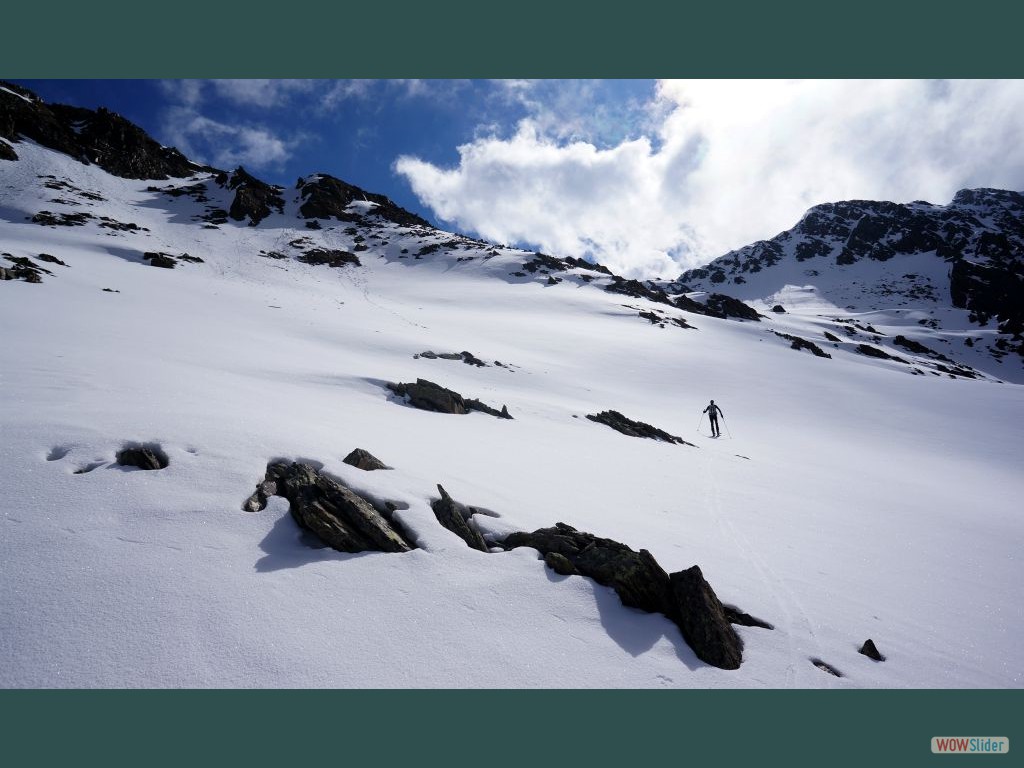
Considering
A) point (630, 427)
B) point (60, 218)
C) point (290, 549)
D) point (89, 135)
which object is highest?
point (89, 135)

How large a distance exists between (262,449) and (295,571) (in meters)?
2.56

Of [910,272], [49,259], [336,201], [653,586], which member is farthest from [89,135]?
[910,272]

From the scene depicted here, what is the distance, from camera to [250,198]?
7362cm

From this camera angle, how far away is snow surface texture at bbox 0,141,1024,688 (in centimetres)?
356

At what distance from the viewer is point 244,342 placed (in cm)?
1775

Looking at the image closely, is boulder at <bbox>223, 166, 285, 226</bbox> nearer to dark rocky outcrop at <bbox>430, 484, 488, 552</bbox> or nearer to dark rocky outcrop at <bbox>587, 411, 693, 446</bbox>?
dark rocky outcrop at <bbox>587, 411, 693, 446</bbox>

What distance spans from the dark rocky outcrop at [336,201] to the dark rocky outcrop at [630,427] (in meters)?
82.9

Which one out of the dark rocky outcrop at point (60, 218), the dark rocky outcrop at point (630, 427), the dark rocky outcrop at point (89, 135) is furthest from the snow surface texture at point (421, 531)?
the dark rocky outcrop at point (89, 135)

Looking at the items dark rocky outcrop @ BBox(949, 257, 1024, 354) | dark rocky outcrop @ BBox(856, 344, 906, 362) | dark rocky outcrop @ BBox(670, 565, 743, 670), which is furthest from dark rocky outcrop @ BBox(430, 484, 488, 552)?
dark rocky outcrop @ BBox(949, 257, 1024, 354)

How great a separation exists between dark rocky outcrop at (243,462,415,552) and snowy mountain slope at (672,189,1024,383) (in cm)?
11612

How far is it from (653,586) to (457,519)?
2567 millimetres

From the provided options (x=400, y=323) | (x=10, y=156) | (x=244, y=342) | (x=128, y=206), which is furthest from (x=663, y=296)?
(x=10, y=156)

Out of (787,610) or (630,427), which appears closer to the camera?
(787,610)

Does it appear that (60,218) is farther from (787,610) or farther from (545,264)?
(787,610)
